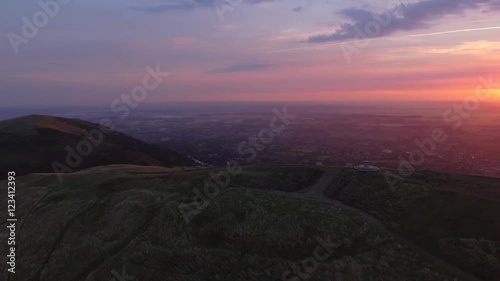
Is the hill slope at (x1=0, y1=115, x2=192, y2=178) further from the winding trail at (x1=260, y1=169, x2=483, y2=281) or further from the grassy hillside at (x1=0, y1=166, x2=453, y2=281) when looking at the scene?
the winding trail at (x1=260, y1=169, x2=483, y2=281)

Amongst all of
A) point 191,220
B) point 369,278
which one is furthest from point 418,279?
point 191,220

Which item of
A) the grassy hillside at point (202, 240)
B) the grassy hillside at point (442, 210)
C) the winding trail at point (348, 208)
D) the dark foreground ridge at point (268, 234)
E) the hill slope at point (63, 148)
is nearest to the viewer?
the winding trail at point (348, 208)

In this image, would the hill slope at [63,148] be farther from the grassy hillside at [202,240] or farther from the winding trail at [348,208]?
the winding trail at [348,208]

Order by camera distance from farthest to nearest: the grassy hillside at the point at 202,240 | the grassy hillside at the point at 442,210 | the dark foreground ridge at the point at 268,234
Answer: the grassy hillside at the point at 202,240 < the dark foreground ridge at the point at 268,234 < the grassy hillside at the point at 442,210

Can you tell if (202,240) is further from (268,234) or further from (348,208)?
(348,208)

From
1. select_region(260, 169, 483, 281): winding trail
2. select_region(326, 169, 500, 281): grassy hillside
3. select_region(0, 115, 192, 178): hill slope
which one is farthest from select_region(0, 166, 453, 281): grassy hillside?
select_region(0, 115, 192, 178): hill slope

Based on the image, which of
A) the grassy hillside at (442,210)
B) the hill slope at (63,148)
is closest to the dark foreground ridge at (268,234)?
the grassy hillside at (442,210)
